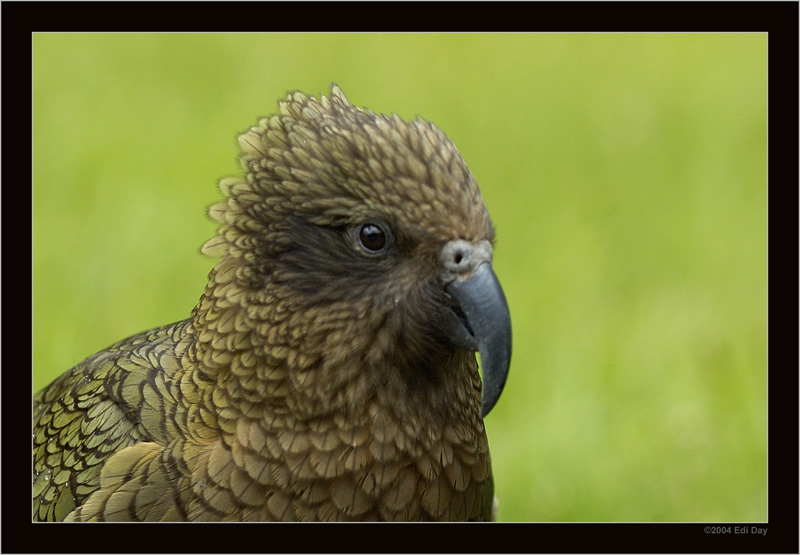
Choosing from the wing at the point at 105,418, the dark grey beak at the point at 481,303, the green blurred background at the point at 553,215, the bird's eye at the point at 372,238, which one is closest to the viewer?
the dark grey beak at the point at 481,303

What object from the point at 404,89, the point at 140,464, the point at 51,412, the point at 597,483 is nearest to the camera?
the point at 140,464

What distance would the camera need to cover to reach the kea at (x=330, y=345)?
273 cm

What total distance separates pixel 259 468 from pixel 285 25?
1409 mm

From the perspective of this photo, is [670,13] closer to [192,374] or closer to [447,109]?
[192,374]

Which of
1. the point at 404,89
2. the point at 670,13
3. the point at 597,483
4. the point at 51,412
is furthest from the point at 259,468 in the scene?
the point at 404,89

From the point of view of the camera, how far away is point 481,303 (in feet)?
8.67

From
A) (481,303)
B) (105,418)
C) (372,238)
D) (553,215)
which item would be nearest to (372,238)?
(372,238)

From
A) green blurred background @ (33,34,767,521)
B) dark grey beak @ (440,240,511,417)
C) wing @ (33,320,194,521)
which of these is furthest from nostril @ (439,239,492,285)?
green blurred background @ (33,34,767,521)

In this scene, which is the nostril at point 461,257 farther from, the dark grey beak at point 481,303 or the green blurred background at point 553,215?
the green blurred background at point 553,215

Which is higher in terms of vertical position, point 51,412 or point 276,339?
point 276,339

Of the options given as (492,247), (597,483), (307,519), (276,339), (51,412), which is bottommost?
(597,483)

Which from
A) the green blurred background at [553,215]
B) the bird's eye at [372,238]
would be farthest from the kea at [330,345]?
the green blurred background at [553,215]

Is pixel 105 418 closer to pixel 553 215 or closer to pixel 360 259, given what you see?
pixel 360 259

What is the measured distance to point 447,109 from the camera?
20.6ft
